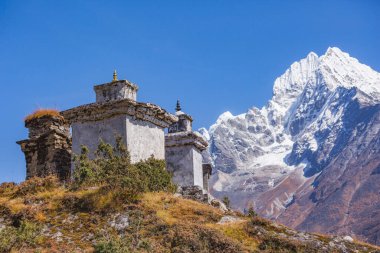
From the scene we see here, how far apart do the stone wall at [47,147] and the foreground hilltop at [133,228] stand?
19.4 feet

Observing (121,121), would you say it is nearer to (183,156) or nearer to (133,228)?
(183,156)

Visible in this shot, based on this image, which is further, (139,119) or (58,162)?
(58,162)

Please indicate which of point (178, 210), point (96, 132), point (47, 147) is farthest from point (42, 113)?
point (178, 210)

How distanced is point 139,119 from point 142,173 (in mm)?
2705

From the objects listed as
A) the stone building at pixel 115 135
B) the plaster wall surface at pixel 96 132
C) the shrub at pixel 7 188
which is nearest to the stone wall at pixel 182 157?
the stone building at pixel 115 135

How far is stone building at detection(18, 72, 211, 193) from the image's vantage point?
61.8 feet

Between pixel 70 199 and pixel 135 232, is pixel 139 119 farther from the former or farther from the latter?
pixel 135 232

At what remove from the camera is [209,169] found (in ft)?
96.5

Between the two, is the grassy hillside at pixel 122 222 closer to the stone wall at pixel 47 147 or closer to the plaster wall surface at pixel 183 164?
the stone wall at pixel 47 147

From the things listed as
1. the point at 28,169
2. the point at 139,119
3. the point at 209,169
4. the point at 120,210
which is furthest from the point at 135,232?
the point at 209,169

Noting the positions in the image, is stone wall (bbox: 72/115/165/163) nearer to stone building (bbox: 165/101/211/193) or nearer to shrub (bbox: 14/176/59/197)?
shrub (bbox: 14/176/59/197)

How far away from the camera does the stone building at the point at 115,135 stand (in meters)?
18.8

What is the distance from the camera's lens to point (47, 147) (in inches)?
887

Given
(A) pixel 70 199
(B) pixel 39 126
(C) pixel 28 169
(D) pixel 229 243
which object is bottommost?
(D) pixel 229 243
